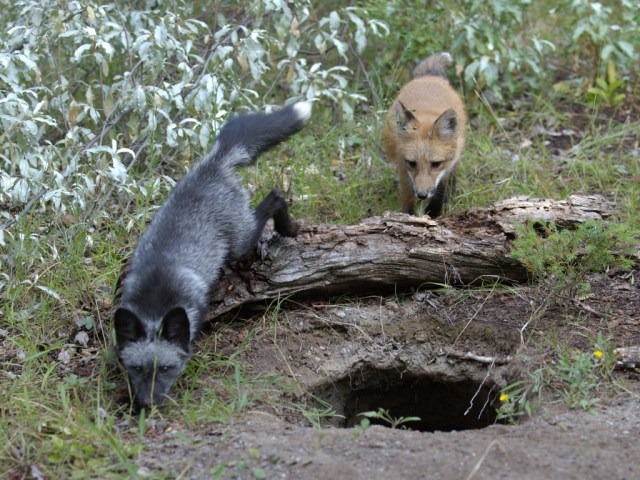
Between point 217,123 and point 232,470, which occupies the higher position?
point 217,123

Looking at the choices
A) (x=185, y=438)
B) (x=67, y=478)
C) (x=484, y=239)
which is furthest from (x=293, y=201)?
(x=67, y=478)

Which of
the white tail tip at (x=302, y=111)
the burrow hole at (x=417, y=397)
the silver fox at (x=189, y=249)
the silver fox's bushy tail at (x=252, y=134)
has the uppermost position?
the white tail tip at (x=302, y=111)

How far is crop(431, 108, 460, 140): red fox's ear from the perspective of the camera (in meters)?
6.34

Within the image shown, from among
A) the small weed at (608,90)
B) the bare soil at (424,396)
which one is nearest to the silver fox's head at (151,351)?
the bare soil at (424,396)

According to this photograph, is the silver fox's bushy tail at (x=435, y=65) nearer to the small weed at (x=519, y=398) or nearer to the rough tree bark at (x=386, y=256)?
the rough tree bark at (x=386, y=256)

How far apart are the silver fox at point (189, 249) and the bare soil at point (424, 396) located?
0.43 metres

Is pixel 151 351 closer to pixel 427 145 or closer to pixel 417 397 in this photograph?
pixel 417 397

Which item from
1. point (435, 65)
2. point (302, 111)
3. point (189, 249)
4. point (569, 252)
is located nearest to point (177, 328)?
point (189, 249)

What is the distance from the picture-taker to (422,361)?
17.3 ft

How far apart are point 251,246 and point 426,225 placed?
1226 millimetres

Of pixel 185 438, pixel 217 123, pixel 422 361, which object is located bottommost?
pixel 422 361

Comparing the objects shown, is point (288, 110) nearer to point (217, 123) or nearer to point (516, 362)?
point (217, 123)

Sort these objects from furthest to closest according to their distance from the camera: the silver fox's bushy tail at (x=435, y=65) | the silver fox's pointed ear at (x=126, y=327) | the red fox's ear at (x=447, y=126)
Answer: the silver fox's bushy tail at (x=435, y=65)
the red fox's ear at (x=447, y=126)
the silver fox's pointed ear at (x=126, y=327)

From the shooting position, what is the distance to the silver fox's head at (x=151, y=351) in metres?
4.24
